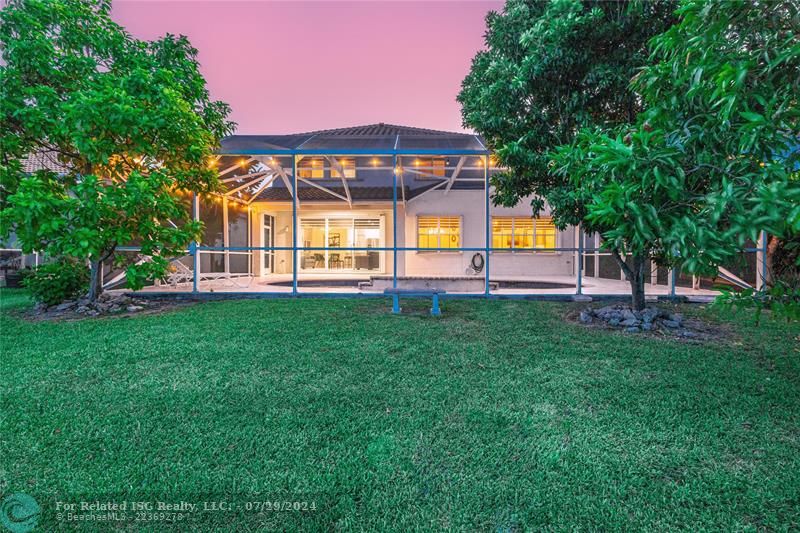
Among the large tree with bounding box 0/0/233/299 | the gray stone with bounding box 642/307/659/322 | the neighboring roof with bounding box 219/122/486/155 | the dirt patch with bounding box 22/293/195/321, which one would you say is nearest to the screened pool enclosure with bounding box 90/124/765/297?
the neighboring roof with bounding box 219/122/486/155

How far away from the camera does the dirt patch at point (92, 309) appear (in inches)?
216

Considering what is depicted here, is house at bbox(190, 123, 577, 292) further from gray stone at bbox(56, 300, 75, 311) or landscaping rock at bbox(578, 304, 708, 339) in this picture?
landscaping rock at bbox(578, 304, 708, 339)

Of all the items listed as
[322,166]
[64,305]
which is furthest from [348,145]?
[64,305]

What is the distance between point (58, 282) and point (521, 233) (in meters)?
12.7

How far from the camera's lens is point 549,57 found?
438 cm

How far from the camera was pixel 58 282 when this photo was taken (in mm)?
5930

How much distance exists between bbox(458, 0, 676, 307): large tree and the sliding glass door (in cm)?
869

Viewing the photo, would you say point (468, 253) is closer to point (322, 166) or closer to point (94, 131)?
point (322, 166)

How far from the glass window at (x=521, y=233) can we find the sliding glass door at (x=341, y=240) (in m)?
4.45

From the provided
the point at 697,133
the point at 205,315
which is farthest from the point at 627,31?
the point at 205,315

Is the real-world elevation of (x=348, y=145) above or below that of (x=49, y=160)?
above

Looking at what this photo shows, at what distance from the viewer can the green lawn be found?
5.34 feet

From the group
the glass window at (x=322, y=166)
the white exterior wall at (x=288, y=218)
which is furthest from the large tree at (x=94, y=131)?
the white exterior wall at (x=288, y=218)

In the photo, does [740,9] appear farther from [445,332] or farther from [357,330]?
[357,330]
